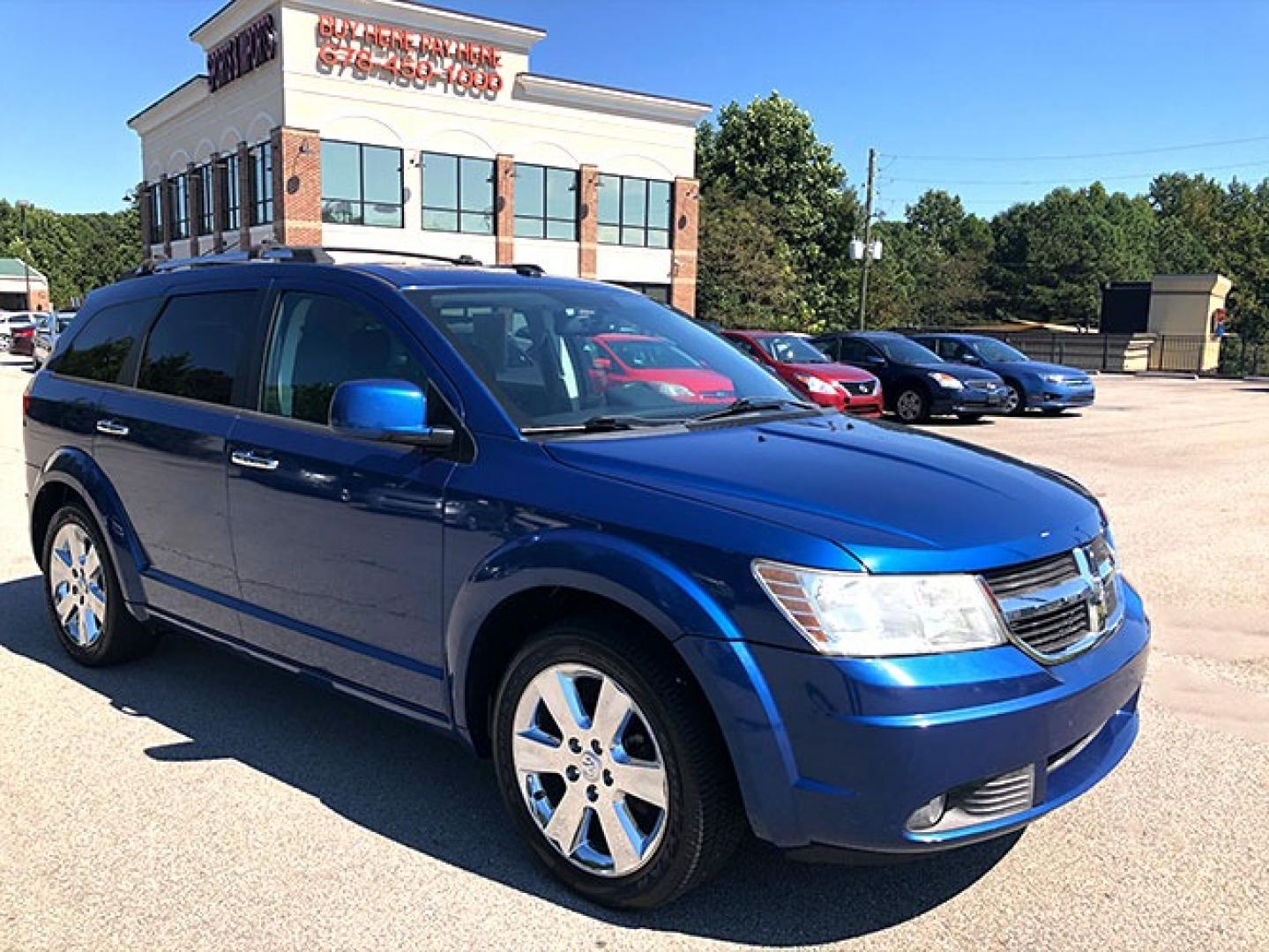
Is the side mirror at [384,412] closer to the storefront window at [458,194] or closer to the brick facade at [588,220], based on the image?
the storefront window at [458,194]

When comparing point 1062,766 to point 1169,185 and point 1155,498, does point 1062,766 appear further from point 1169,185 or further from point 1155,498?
point 1169,185

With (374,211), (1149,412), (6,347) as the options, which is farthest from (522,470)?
(6,347)

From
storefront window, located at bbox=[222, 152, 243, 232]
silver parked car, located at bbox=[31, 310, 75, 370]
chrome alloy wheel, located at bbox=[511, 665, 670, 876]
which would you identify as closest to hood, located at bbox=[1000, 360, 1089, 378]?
chrome alloy wheel, located at bbox=[511, 665, 670, 876]

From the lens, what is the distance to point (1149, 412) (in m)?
20.8

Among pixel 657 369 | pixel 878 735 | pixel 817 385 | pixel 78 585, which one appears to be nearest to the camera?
pixel 878 735

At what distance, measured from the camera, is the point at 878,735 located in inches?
97.5

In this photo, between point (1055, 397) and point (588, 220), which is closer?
point (1055, 397)

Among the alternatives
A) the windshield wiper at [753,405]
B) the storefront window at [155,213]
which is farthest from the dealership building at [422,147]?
the windshield wiper at [753,405]

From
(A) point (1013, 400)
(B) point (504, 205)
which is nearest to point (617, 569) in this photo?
(A) point (1013, 400)

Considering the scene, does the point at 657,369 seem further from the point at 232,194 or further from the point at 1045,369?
the point at 232,194

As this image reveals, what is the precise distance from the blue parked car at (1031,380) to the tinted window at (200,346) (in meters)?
15.8

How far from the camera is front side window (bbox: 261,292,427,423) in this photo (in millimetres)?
3613

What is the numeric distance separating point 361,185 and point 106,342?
30.1 metres

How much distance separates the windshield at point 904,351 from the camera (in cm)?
1817
